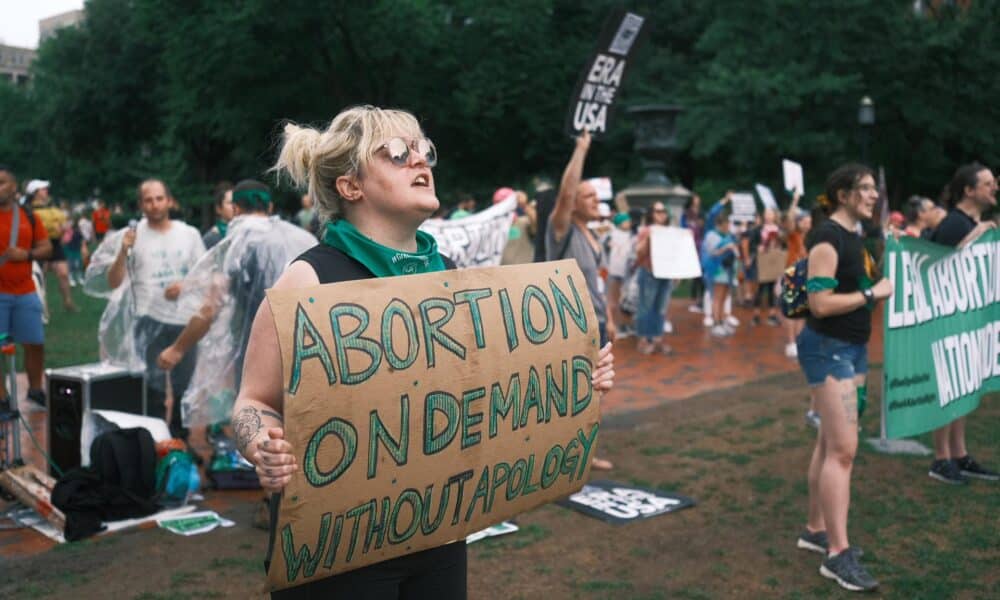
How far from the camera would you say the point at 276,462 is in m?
1.97

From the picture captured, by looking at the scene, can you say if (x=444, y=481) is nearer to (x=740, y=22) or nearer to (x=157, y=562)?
(x=157, y=562)

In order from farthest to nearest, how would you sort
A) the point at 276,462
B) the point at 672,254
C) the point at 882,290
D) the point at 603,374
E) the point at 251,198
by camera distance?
the point at 672,254
the point at 251,198
the point at 882,290
the point at 603,374
the point at 276,462

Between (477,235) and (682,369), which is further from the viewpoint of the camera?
(682,369)

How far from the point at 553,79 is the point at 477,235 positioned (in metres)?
23.6

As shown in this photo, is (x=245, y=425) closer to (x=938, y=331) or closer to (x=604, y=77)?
(x=938, y=331)

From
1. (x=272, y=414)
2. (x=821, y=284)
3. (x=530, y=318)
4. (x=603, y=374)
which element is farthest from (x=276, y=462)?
(x=821, y=284)

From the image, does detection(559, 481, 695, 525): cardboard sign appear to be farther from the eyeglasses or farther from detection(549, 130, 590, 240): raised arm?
the eyeglasses

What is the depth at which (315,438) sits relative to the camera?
6.65 feet

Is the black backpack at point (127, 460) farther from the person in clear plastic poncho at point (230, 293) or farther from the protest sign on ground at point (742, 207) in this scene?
the protest sign on ground at point (742, 207)

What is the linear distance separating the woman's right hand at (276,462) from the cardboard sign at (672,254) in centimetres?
986

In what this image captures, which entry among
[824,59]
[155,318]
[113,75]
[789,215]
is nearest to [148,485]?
[155,318]

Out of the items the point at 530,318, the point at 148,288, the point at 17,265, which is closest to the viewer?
the point at 530,318

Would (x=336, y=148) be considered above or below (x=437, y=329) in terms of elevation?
above

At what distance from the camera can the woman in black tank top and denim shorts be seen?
441cm
